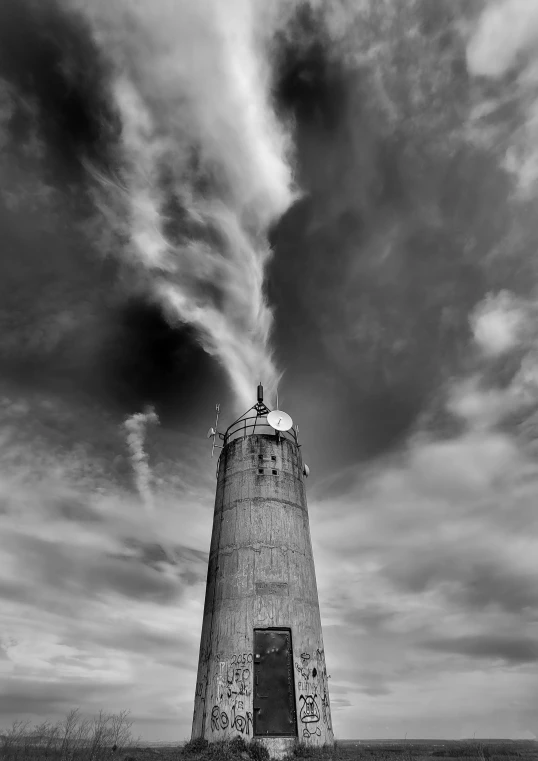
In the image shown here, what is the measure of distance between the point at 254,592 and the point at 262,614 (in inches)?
31.6

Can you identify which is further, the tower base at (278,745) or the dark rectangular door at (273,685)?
the dark rectangular door at (273,685)

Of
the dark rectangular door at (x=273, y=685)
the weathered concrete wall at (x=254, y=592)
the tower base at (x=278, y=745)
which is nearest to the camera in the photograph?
the tower base at (x=278, y=745)

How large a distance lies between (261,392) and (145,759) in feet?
52.3

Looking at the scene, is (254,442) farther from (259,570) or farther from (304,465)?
(259,570)

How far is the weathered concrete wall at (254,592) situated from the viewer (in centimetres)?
1612

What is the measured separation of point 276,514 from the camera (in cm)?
1947

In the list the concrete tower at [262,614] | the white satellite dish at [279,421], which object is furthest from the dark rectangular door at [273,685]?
the white satellite dish at [279,421]

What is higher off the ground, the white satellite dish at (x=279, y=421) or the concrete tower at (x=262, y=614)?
the white satellite dish at (x=279, y=421)

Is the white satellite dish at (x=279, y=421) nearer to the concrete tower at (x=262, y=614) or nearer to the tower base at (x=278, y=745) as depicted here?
the concrete tower at (x=262, y=614)

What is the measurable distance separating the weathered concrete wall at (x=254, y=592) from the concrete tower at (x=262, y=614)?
34 mm

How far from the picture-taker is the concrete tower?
15.9 m

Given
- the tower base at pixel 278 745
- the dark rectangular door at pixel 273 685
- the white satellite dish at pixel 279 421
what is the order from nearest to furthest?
the tower base at pixel 278 745 → the dark rectangular door at pixel 273 685 → the white satellite dish at pixel 279 421

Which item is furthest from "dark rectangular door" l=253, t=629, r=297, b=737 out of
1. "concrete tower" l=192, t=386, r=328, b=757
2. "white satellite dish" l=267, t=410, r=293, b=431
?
"white satellite dish" l=267, t=410, r=293, b=431

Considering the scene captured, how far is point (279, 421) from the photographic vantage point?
21.9 metres
